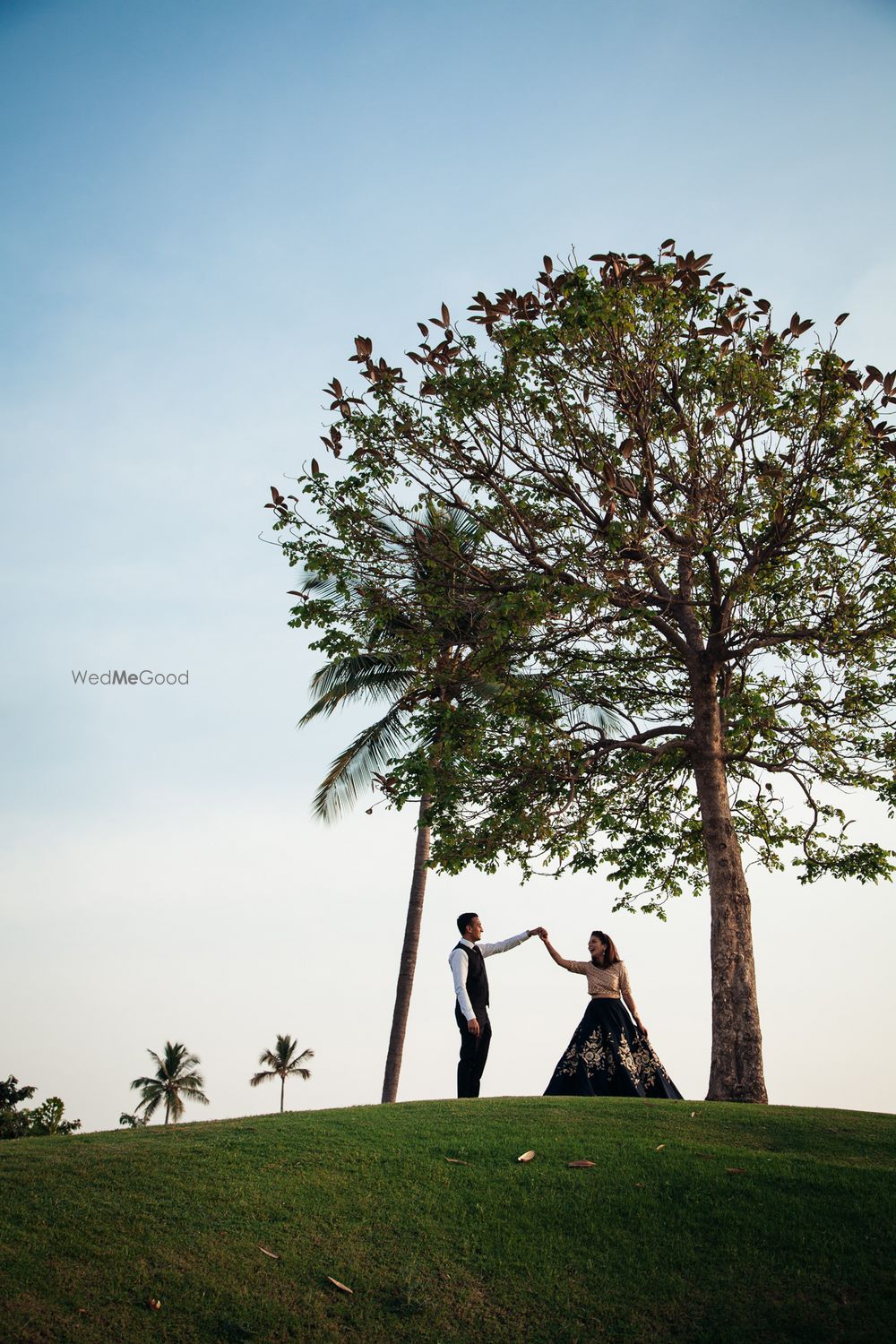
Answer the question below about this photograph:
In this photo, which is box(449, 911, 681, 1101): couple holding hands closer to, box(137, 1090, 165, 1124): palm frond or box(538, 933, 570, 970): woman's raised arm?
box(538, 933, 570, 970): woman's raised arm

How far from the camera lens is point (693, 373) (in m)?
14.3

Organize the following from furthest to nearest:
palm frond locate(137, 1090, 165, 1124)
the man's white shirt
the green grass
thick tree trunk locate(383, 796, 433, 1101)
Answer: palm frond locate(137, 1090, 165, 1124) < thick tree trunk locate(383, 796, 433, 1101) < the man's white shirt < the green grass

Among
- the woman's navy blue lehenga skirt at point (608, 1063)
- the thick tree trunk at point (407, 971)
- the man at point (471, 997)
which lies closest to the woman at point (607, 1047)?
the woman's navy blue lehenga skirt at point (608, 1063)

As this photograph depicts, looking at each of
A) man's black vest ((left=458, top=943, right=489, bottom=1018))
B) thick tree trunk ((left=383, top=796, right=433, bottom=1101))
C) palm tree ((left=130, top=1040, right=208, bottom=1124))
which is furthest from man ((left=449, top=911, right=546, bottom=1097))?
palm tree ((left=130, top=1040, right=208, bottom=1124))

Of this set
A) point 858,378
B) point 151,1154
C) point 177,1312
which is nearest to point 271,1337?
point 177,1312

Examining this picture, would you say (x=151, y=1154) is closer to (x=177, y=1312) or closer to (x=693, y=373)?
(x=177, y=1312)

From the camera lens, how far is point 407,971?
24.1 m

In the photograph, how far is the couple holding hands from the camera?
1182 cm

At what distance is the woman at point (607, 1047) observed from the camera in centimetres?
1213

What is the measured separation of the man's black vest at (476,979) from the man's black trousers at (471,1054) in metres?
0.11

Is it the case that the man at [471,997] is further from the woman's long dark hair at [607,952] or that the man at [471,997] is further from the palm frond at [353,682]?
the palm frond at [353,682]

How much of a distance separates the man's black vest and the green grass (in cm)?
175

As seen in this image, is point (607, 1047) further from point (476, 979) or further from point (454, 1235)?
point (454, 1235)

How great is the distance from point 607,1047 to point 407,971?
12510 millimetres
